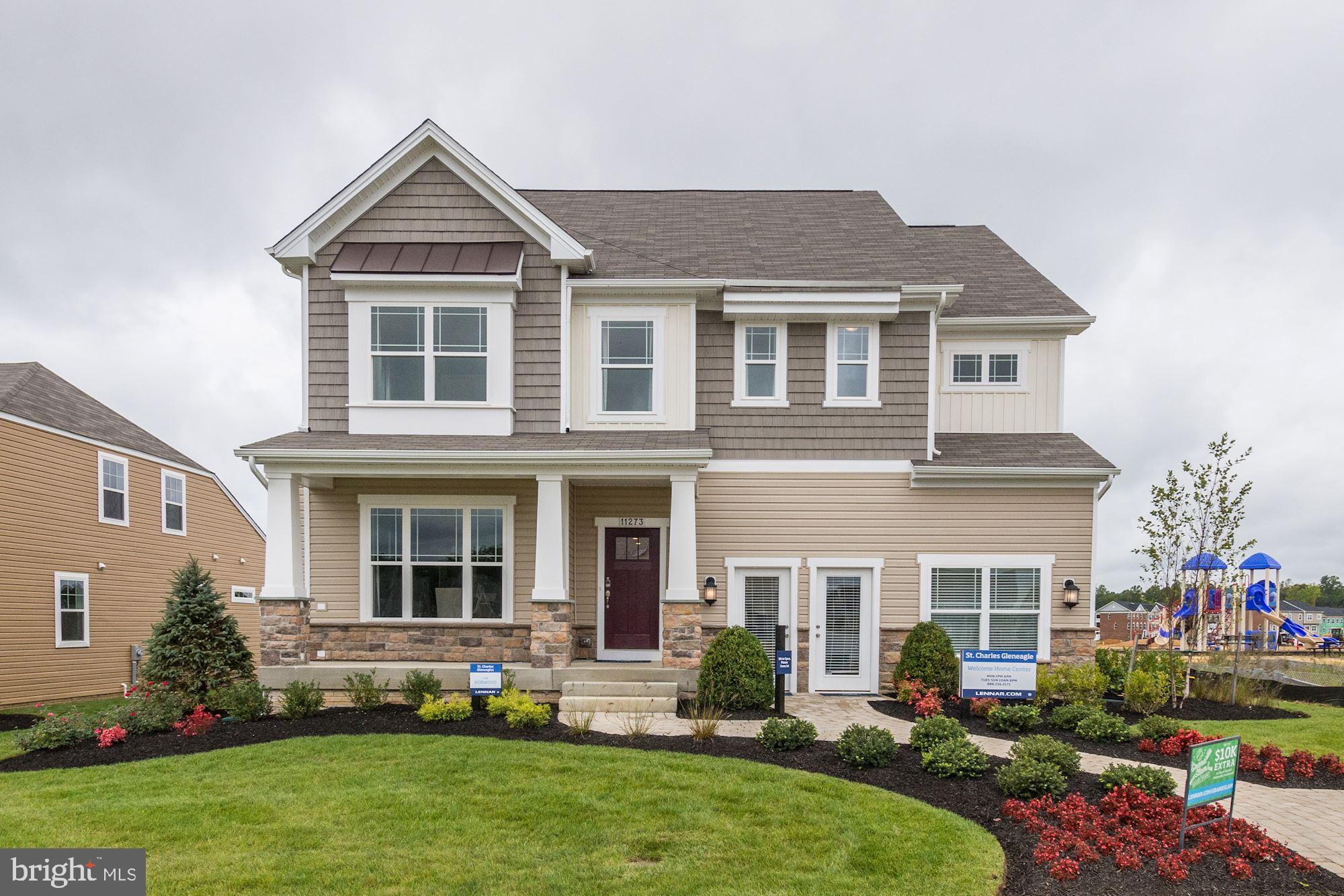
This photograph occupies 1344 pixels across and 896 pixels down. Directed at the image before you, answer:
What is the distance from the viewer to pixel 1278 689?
562 inches

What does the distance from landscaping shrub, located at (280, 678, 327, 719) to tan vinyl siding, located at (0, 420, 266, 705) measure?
9.83 metres

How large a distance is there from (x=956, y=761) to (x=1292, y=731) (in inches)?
252

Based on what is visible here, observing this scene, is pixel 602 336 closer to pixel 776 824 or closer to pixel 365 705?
pixel 365 705

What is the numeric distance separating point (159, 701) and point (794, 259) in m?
11.5

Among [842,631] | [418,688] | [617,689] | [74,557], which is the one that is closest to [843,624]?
[842,631]

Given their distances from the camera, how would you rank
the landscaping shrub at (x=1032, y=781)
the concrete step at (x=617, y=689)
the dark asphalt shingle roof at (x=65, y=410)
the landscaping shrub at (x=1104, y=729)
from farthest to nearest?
1. the dark asphalt shingle roof at (x=65, y=410)
2. the concrete step at (x=617, y=689)
3. the landscaping shrub at (x=1104, y=729)
4. the landscaping shrub at (x=1032, y=781)

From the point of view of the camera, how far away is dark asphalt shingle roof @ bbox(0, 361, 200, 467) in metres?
17.2

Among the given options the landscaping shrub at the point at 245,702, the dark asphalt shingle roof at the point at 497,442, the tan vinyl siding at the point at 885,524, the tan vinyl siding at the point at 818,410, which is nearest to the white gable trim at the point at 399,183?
the tan vinyl siding at the point at 818,410

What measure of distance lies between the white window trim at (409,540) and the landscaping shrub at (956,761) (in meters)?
6.84

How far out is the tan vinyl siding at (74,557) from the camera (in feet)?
53.9

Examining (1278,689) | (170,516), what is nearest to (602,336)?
(1278,689)

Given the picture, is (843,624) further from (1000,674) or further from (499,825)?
(499,825)

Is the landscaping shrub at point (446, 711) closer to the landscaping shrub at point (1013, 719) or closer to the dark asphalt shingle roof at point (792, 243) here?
the landscaping shrub at point (1013, 719)

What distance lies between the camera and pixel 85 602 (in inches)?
720
